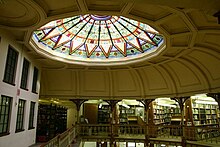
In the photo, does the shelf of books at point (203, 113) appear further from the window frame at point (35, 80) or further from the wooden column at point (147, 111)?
the window frame at point (35, 80)

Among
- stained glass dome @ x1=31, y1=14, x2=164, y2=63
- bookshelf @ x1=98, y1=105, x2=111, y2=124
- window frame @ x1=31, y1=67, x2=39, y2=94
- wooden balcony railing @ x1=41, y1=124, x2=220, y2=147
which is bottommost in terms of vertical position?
wooden balcony railing @ x1=41, y1=124, x2=220, y2=147

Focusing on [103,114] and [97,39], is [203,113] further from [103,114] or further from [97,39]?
[97,39]

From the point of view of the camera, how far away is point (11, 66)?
7691 mm

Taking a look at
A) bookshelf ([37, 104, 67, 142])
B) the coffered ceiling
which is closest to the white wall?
the coffered ceiling

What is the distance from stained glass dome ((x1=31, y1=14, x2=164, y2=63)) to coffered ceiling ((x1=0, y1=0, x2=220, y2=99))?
64cm

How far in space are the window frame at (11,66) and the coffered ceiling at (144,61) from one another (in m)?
0.54

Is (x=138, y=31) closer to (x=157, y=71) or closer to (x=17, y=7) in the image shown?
(x=157, y=71)

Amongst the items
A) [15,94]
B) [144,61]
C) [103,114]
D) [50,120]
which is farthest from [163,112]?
[15,94]

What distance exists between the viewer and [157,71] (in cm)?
1220

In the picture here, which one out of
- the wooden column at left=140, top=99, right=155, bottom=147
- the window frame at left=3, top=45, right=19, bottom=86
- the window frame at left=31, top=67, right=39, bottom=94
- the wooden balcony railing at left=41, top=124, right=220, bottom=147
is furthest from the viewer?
the wooden column at left=140, top=99, right=155, bottom=147

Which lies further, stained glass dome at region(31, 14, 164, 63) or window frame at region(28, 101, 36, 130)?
window frame at region(28, 101, 36, 130)

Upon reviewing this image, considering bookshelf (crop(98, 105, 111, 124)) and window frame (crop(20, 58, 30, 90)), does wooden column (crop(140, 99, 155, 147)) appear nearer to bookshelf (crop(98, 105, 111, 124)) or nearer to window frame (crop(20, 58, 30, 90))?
bookshelf (crop(98, 105, 111, 124))

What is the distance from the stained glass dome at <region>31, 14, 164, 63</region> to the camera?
937 cm

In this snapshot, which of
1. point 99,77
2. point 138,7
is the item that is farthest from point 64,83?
point 138,7
